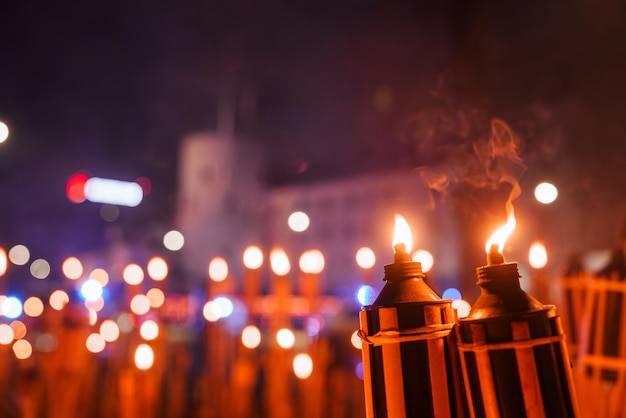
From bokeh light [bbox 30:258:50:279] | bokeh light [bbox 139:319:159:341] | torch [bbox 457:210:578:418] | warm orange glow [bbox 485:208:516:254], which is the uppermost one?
bokeh light [bbox 30:258:50:279]

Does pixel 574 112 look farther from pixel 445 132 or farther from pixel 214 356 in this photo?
pixel 214 356

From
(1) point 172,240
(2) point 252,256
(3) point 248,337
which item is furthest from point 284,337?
(1) point 172,240

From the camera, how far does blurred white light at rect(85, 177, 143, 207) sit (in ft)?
29.2

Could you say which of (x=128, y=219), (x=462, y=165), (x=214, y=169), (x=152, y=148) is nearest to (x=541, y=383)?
(x=462, y=165)

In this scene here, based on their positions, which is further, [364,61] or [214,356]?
[364,61]

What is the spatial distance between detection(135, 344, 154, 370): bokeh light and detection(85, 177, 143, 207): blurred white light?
5.73 metres

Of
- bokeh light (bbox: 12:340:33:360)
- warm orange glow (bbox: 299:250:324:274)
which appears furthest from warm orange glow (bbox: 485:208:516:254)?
bokeh light (bbox: 12:340:33:360)

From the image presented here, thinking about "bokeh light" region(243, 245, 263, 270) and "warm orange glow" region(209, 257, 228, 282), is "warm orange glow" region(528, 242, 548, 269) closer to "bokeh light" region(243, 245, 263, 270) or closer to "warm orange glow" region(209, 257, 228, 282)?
"bokeh light" region(243, 245, 263, 270)

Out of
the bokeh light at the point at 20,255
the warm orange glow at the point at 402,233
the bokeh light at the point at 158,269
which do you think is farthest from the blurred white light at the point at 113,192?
the warm orange glow at the point at 402,233

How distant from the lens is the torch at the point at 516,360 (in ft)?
3.69

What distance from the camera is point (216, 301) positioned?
3.80 metres

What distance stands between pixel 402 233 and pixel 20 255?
8898 mm

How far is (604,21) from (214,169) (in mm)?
11106

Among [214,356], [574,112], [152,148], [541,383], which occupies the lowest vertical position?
[541,383]
